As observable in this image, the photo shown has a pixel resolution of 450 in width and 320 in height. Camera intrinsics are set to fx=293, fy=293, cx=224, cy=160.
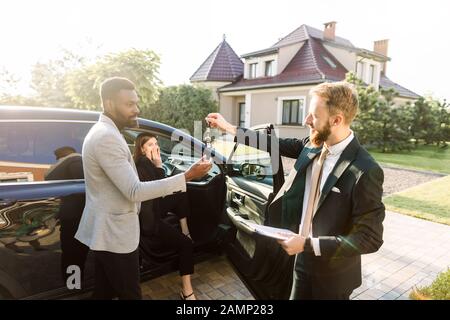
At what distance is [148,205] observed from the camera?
2672mm

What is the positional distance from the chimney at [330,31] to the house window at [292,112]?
6.16 metres

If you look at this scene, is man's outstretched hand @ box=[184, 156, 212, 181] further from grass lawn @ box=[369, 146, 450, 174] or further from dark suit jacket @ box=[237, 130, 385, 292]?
grass lawn @ box=[369, 146, 450, 174]

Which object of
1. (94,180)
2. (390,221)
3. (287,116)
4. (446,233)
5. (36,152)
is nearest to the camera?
(94,180)

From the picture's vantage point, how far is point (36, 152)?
2240 mm

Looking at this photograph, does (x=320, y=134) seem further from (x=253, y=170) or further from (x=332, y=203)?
(x=253, y=170)

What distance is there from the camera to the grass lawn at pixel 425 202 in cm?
583

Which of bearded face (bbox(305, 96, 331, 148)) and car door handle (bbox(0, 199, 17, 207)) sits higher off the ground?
bearded face (bbox(305, 96, 331, 148))

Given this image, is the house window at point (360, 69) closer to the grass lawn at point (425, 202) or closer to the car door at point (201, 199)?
the grass lawn at point (425, 202)

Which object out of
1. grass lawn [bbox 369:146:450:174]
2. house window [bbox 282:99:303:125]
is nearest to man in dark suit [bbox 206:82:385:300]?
grass lawn [bbox 369:146:450:174]

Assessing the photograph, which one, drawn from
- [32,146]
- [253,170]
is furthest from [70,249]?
[253,170]

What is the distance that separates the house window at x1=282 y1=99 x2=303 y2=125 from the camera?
55.4 feet
